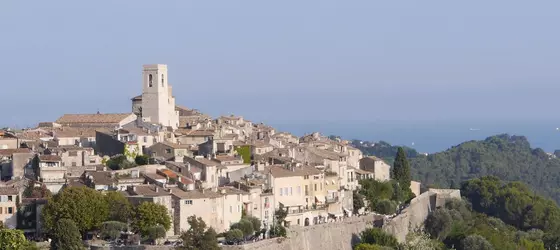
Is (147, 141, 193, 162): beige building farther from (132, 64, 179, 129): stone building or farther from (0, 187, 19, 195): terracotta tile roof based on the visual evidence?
(0, 187, 19, 195): terracotta tile roof

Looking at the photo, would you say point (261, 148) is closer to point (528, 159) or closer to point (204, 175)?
point (204, 175)

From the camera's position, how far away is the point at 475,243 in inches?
2248

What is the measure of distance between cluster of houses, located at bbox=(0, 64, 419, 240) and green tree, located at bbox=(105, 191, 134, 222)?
0.69 meters

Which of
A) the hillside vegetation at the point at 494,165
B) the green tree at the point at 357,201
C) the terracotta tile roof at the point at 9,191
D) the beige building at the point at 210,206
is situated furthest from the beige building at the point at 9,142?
the hillside vegetation at the point at 494,165

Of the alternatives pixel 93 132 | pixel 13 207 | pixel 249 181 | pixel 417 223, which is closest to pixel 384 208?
pixel 417 223

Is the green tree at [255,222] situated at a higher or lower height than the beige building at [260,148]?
lower

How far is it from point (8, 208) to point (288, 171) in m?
12.6

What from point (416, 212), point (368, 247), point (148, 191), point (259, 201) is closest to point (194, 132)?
point (416, 212)

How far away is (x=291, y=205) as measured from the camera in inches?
2041

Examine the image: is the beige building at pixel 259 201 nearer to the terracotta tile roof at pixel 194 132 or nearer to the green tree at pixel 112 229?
the green tree at pixel 112 229

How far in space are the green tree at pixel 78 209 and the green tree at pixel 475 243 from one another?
19.1m

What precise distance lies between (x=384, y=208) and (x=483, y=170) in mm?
73160

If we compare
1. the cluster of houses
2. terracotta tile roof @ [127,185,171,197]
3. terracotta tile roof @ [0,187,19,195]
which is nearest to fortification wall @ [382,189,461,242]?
the cluster of houses

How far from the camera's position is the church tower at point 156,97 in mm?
64375
